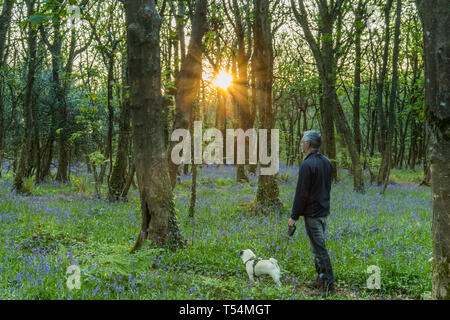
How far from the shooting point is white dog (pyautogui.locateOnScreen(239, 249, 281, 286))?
16.8 ft

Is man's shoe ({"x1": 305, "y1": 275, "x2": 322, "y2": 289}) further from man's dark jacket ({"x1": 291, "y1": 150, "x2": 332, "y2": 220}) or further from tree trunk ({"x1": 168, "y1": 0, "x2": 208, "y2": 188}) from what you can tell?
tree trunk ({"x1": 168, "y1": 0, "x2": 208, "y2": 188})

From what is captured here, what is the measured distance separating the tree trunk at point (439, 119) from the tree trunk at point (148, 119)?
4344 mm

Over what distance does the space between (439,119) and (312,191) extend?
2.19 m

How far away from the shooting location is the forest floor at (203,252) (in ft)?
15.6

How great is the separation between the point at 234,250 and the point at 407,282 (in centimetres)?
310

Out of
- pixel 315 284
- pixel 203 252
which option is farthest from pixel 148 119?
pixel 315 284

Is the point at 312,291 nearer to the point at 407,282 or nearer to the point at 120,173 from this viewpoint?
the point at 407,282

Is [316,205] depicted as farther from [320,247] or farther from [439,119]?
[439,119]

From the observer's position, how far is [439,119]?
3314 mm

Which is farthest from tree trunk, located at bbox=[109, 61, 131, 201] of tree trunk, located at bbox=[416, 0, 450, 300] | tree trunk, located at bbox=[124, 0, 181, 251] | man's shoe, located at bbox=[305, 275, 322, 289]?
tree trunk, located at bbox=[416, 0, 450, 300]

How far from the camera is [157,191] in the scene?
6.33 metres

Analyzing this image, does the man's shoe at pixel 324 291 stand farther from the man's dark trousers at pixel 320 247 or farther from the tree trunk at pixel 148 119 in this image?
the tree trunk at pixel 148 119

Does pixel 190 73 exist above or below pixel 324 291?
above

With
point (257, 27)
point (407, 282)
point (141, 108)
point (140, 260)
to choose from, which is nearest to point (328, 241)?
point (407, 282)
